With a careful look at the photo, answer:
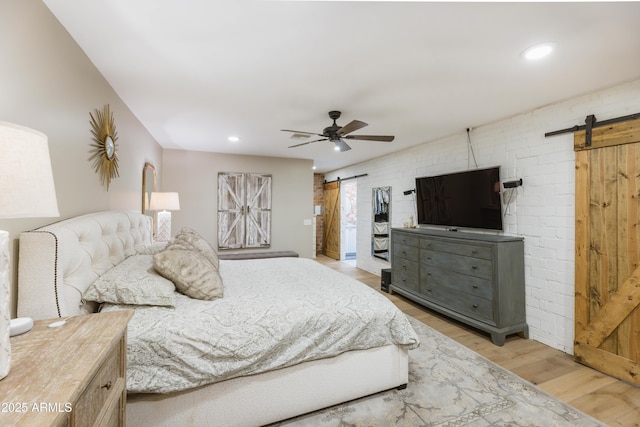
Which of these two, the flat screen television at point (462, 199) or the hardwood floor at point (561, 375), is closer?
the hardwood floor at point (561, 375)

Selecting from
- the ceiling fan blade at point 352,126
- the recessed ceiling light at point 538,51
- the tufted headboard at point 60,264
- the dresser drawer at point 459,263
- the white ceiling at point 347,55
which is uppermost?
the white ceiling at point 347,55

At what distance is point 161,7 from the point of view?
4.77ft

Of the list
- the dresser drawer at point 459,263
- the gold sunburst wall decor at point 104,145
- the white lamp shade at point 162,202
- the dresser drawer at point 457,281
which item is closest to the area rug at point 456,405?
the dresser drawer at point 457,281

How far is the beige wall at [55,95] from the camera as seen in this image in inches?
48.5

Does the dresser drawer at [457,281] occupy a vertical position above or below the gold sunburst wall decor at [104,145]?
below

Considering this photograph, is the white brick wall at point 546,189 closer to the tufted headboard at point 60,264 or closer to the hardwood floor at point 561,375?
the hardwood floor at point 561,375

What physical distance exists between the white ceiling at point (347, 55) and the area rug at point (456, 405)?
237 centimetres

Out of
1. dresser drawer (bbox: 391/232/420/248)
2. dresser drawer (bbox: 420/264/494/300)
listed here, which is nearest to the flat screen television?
dresser drawer (bbox: 391/232/420/248)

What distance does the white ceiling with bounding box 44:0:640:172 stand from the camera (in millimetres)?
1491

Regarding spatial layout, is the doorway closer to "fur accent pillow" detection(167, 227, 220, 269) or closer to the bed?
"fur accent pillow" detection(167, 227, 220, 269)

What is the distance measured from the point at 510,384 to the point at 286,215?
4.20 m

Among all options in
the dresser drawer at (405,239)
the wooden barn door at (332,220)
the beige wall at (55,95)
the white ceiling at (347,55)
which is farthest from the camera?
the wooden barn door at (332,220)

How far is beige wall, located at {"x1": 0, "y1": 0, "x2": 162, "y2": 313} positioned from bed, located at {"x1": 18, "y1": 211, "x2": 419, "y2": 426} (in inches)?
6.3

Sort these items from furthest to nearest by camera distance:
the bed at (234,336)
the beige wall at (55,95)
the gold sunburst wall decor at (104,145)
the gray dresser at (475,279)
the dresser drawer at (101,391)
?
the gray dresser at (475,279) → the gold sunburst wall decor at (104,145) → the bed at (234,336) → the beige wall at (55,95) → the dresser drawer at (101,391)
